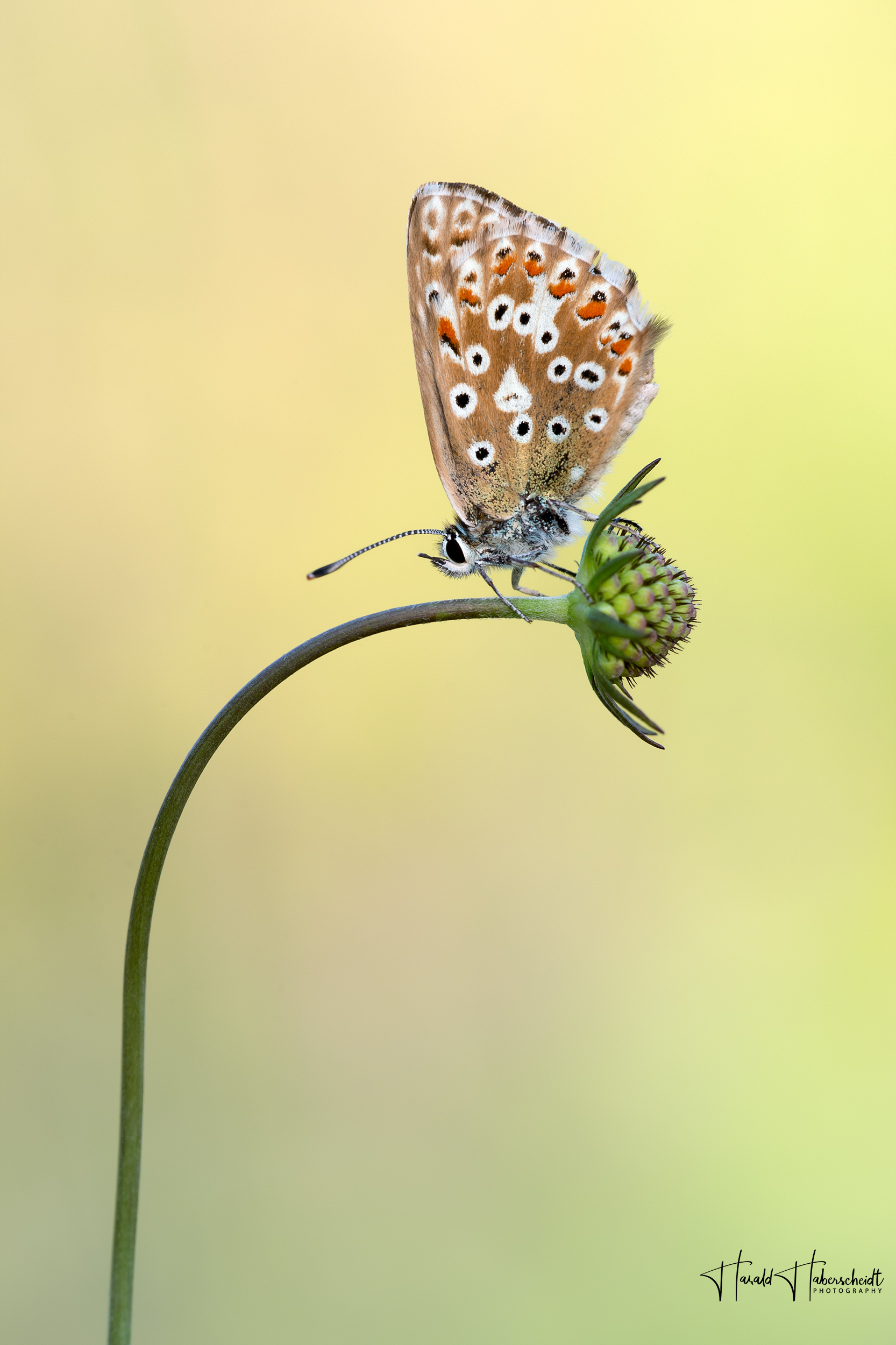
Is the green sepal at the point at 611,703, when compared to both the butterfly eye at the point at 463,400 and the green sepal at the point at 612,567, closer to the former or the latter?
the green sepal at the point at 612,567

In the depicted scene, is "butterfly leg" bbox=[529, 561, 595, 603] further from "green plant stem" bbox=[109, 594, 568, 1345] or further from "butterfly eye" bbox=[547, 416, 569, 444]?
"green plant stem" bbox=[109, 594, 568, 1345]

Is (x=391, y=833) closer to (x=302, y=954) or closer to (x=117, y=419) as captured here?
(x=302, y=954)

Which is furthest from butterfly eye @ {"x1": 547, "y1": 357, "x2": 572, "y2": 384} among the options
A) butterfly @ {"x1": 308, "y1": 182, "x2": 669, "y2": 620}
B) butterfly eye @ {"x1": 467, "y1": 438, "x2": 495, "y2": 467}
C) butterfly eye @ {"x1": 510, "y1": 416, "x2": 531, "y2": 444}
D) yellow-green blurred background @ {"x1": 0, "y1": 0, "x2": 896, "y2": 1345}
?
yellow-green blurred background @ {"x1": 0, "y1": 0, "x2": 896, "y2": 1345}

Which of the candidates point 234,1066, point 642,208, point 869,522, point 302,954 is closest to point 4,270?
point 642,208

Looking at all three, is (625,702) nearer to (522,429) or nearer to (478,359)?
(522,429)

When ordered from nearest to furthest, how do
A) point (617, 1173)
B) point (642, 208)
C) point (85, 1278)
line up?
1. point (85, 1278)
2. point (617, 1173)
3. point (642, 208)

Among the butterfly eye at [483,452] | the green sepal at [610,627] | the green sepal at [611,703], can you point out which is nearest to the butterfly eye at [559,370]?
the butterfly eye at [483,452]
